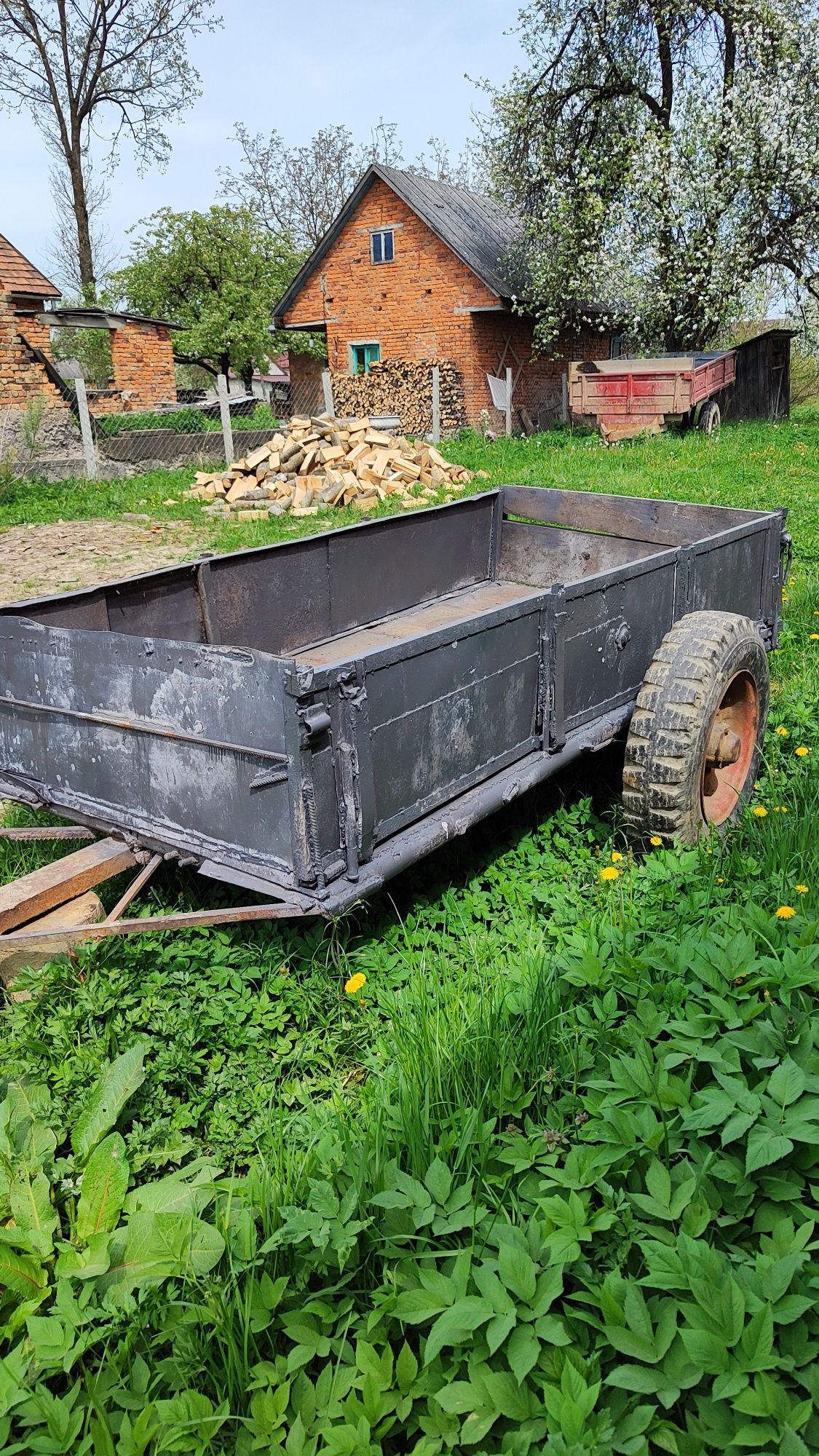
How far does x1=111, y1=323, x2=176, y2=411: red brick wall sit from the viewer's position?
1816 cm

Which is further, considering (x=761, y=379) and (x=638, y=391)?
(x=761, y=379)

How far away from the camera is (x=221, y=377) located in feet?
49.0

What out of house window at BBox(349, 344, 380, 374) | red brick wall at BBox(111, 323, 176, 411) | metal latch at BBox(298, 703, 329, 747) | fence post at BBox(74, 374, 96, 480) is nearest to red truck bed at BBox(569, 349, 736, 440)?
red brick wall at BBox(111, 323, 176, 411)

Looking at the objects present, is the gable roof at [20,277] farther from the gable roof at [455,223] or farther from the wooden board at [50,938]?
the wooden board at [50,938]

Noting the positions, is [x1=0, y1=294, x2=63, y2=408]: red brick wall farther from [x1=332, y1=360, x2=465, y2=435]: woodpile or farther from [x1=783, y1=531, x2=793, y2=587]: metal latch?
[x1=783, y1=531, x2=793, y2=587]: metal latch

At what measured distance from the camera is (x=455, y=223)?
2306 cm

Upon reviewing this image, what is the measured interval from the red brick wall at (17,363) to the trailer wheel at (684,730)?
13665 mm

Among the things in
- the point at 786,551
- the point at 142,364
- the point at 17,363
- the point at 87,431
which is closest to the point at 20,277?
the point at 17,363

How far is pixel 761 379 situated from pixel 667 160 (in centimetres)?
494

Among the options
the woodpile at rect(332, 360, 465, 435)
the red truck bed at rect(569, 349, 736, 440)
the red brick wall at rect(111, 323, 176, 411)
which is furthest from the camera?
the woodpile at rect(332, 360, 465, 435)

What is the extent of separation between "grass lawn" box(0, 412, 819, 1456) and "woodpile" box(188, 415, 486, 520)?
8.61 meters

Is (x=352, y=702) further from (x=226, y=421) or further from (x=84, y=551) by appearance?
(x=226, y=421)

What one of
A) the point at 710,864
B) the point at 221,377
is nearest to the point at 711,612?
the point at 710,864

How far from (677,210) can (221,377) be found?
32.0 ft
